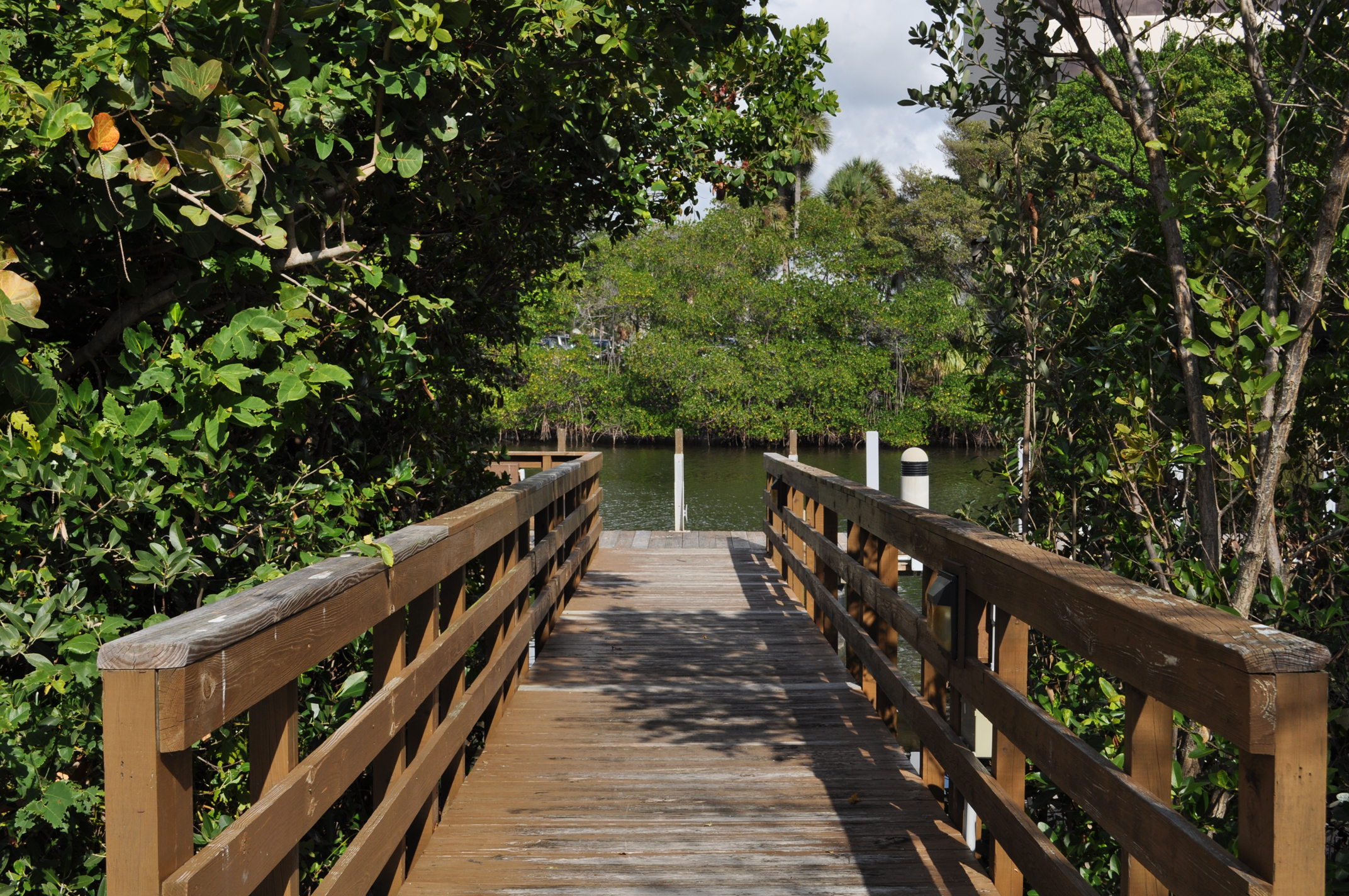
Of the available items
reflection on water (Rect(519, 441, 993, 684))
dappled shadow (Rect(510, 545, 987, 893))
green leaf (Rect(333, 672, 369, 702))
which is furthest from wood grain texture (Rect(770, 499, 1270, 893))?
reflection on water (Rect(519, 441, 993, 684))

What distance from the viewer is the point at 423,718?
298cm

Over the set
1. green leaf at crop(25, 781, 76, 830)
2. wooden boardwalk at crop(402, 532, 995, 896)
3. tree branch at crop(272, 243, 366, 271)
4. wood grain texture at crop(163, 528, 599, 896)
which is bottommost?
wooden boardwalk at crop(402, 532, 995, 896)

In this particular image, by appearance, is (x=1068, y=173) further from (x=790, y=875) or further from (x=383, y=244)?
(x=790, y=875)

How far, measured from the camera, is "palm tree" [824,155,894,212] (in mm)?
39781

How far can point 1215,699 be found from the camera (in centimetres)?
154

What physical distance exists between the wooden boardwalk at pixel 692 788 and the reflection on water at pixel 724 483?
11.8ft

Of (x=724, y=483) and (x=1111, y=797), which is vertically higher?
(x=1111, y=797)

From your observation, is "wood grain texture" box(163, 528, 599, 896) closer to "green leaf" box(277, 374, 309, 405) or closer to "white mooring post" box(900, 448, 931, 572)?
"green leaf" box(277, 374, 309, 405)

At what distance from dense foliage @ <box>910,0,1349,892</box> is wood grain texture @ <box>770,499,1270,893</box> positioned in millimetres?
504

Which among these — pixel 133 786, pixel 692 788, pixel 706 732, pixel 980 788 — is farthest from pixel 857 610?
pixel 133 786

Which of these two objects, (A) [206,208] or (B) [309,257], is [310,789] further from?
(B) [309,257]

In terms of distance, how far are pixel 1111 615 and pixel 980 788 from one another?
0.93 m

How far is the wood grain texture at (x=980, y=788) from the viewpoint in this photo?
7.09ft

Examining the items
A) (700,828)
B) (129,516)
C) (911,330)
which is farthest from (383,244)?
(911,330)
